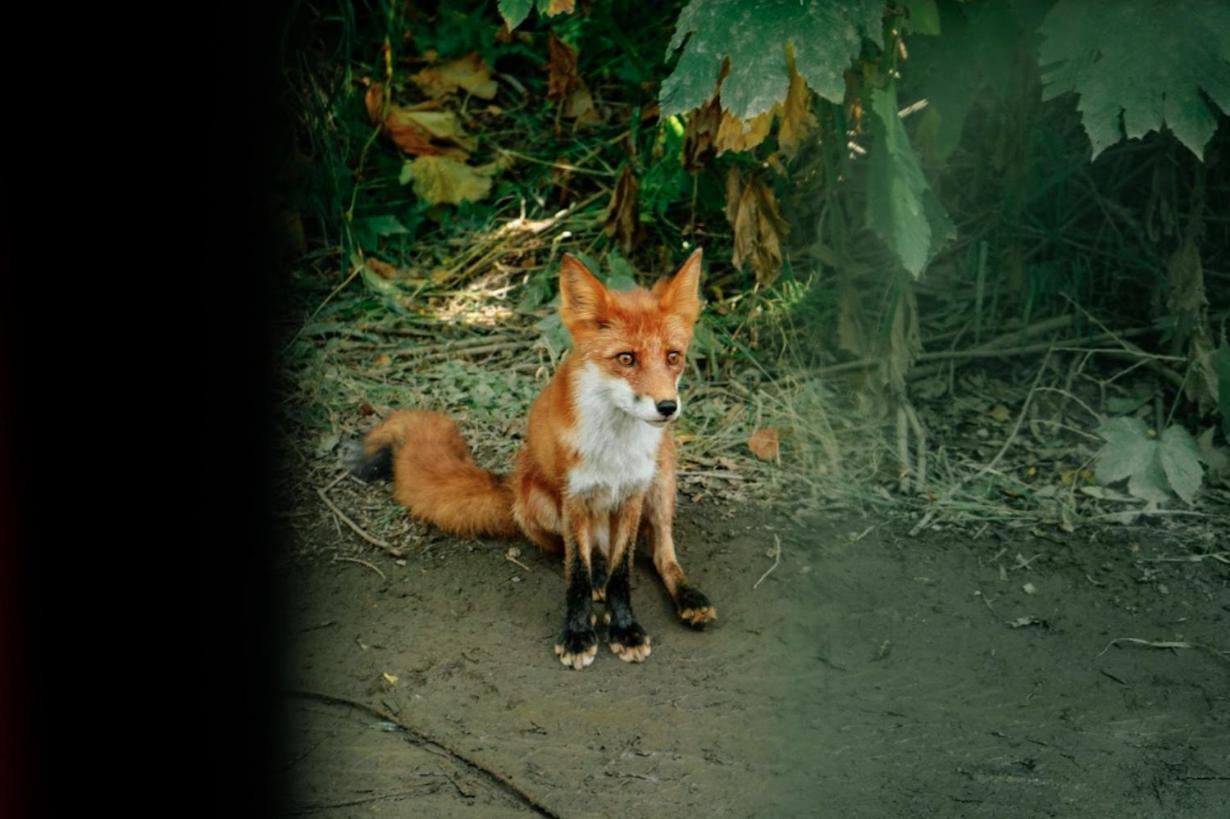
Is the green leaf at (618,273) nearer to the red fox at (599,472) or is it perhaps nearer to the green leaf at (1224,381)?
the red fox at (599,472)

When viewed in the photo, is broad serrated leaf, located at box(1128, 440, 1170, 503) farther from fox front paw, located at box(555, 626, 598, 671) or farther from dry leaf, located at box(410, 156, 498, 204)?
dry leaf, located at box(410, 156, 498, 204)

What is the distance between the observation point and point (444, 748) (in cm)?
252

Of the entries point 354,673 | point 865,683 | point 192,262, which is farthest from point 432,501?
point 192,262

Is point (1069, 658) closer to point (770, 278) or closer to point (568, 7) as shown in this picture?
point (770, 278)

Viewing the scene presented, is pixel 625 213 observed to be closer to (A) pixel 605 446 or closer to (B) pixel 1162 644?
(A) pixel 605 446

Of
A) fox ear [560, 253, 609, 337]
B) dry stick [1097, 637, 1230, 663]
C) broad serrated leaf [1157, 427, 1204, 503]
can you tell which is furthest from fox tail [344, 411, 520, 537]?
broad serrated leaf [1157, 427, 1204, 503]

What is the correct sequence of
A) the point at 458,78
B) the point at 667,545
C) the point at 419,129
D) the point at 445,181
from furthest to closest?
the point at 458,78 → the point at 419,129 → the point at 445,181 → the point at 667,545

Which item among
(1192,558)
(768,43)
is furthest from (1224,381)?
(768,43)

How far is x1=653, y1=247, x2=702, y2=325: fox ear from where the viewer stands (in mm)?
3025

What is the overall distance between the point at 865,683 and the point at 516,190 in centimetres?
293

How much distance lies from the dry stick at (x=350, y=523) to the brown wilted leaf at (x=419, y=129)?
1786 millimetres

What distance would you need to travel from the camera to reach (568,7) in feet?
9.27

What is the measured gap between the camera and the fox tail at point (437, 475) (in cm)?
343

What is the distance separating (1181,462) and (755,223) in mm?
1515
